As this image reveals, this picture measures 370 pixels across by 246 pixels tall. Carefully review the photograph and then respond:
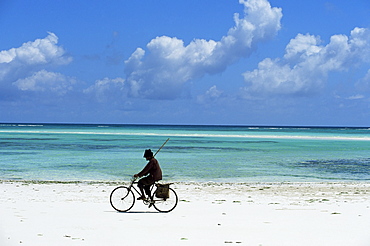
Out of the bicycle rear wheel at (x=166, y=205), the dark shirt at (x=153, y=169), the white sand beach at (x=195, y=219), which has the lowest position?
the white sand beach at (x=195, y=219)

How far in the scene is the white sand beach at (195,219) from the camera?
9.50m

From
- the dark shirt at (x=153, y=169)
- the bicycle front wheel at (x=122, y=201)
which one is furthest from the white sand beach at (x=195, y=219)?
the dark shirt at (x=153, y=169)

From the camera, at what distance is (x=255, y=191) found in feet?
60.0

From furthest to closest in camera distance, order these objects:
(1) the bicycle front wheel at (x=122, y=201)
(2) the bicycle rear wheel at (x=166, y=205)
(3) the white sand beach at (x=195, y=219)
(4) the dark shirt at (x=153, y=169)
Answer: (1) the bicycle front wheel at (x=122, y=201)
(2) the bicycle rear wheel at (x=166, y=205)
(4) the dark shirt at (x=153, y=169)
(3) the white sand beach at (x=195, y=219)

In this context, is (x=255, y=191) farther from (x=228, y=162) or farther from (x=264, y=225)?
(x=228, y=162)

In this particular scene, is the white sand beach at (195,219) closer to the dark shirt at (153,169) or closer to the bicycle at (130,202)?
the bicycle at (130,202)

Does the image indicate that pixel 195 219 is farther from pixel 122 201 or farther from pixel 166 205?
pixel 122 201

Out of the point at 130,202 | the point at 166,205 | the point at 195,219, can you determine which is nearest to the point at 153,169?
the point at 166,205

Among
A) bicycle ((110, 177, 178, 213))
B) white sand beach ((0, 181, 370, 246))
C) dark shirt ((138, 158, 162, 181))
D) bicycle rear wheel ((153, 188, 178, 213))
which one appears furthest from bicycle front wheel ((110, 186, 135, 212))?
dark shirt ((138, 158, 162, 181))

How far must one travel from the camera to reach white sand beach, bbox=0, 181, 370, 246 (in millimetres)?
9500

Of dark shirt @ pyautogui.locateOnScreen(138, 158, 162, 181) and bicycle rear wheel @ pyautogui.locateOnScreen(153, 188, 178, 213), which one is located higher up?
dark shirt @ pyautogui.locateOnScreen(138, 158, 162, 181)

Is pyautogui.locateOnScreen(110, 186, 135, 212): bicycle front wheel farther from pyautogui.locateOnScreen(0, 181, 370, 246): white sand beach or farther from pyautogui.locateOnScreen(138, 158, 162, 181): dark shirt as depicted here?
pyautogui.locateOnScreen(138, 158, 162, 181): dark shirt

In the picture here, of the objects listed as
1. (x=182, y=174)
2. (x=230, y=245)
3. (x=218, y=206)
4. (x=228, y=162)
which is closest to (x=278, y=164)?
(x=228, y=162)

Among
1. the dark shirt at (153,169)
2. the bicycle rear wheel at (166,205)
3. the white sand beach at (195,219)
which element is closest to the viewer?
the white sand beach at (195,219)
